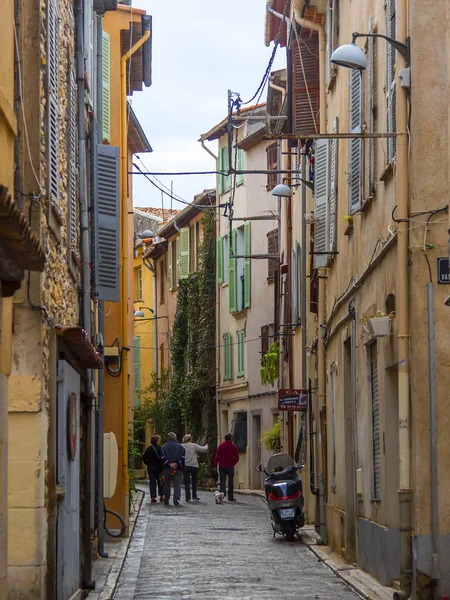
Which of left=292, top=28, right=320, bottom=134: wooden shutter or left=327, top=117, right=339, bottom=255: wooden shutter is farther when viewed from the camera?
left=292, top=28, right=320, bottom=134: wooden shutter

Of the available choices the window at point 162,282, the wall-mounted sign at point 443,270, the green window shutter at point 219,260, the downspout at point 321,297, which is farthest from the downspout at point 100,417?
the window at point 162,282

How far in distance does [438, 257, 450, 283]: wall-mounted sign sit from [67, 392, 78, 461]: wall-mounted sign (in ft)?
12.1

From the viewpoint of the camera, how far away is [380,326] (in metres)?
12.9

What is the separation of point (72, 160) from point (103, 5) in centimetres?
568

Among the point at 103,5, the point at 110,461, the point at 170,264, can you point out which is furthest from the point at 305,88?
the point at 170,264

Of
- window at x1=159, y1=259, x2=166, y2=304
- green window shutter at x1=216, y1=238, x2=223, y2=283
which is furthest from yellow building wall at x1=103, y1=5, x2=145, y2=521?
window at x1=159, y1=259, x2=166, y2=304

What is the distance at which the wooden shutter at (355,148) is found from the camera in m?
15.7

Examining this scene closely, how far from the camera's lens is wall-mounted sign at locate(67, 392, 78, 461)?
11.6 m

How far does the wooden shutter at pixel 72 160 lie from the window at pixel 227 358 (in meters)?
28.9

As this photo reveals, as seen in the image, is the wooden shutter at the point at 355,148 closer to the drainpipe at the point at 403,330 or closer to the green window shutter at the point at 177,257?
the drainpipe at the point at 403,330

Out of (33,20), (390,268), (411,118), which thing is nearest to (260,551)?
(390,268)

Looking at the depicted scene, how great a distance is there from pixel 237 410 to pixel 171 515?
17185 mm

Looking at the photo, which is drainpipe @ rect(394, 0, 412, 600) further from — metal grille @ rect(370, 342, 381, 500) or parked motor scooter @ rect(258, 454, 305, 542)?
parked motor scooter @ rect(258, 454, 305, 542)

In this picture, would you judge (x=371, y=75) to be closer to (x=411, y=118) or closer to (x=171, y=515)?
(x=411, y=118)
